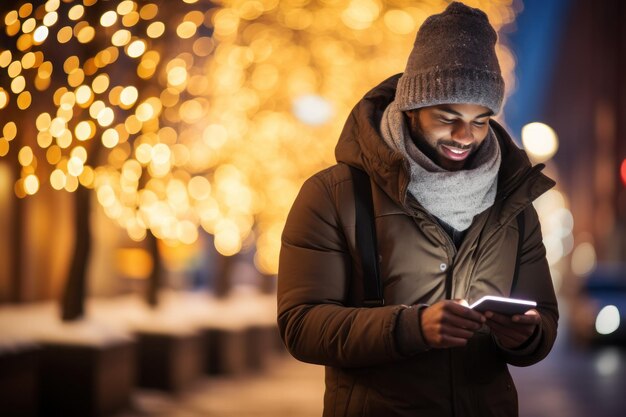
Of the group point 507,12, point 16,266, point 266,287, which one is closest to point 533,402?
point 507,12

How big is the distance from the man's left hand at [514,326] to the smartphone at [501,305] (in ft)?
0.08

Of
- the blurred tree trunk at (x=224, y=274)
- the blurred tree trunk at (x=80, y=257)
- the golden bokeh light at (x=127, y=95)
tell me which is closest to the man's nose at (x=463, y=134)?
the golden bokeh light at (x=127, y=95)

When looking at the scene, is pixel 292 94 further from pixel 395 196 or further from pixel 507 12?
pixel 395 196

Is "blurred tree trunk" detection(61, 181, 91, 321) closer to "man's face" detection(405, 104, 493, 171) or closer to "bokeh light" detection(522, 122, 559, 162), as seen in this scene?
"man's face" detection(405, 104, 493, 171)

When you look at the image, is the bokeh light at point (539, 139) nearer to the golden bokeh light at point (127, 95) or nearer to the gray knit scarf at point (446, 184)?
the golden bokeh light at point (127, 95)

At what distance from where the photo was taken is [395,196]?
3020 mm

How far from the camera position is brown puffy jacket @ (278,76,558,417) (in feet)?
9.59

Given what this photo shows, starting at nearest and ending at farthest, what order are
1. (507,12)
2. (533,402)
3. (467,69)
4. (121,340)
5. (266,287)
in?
(467,69)
(121,340)
(533,402)
(507,12)
(266,287)

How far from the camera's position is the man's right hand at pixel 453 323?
2.61 meters

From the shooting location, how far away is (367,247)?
2980 mm

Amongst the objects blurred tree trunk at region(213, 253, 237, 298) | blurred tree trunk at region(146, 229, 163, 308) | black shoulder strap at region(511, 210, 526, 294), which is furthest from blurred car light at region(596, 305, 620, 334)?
black shoulder strap at region(511, 210, 526, 294)

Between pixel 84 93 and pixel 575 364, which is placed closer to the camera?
pixel 84 93

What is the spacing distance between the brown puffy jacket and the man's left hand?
81mm

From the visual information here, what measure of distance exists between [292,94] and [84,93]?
23.1 ft
